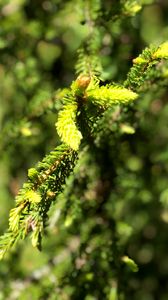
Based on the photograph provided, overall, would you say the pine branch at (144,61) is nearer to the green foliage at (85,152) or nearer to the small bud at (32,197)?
the green foliage at (85,152)

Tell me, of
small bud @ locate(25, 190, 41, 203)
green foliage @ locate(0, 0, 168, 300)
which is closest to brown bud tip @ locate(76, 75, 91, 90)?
green foliage @ locate(0, 0, 168, 300)

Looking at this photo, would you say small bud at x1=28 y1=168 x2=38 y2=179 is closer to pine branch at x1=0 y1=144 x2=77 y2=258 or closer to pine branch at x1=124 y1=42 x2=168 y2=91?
pine branch at x1=0 y1=144 x2=77 y2=258

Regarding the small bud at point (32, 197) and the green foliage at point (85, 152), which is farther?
the green foliage at point (85, 152)

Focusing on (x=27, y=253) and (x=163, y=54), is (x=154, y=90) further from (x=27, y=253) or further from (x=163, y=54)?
(x=27, y=253)

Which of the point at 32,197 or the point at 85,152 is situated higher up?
the point at 85,152

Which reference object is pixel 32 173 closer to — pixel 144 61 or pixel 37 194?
pixel 37 194

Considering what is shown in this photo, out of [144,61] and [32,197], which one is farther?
[144,61]

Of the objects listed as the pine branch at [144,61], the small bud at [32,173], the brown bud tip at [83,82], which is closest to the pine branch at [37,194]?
the small bud at [32,173]

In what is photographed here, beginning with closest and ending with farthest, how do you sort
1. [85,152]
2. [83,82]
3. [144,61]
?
[83,82]
[144,61]
[85,152]

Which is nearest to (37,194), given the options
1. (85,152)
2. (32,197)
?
Result: (32,197)
